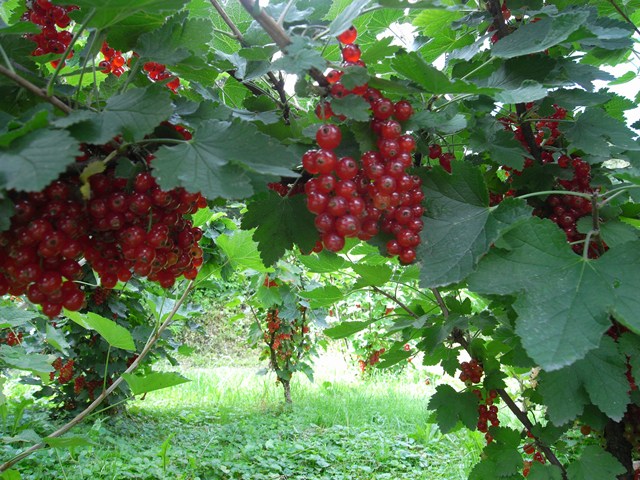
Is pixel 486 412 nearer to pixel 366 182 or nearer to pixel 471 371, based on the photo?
pixel 471 371

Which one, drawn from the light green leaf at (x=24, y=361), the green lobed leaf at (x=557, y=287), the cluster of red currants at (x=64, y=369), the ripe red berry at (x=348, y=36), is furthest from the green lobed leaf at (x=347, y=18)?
the cluster of red currants at (x=64, y=369)

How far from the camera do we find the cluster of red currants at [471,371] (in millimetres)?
1540

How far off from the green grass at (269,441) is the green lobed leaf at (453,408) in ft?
5.97

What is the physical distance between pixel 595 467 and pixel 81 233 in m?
1.22

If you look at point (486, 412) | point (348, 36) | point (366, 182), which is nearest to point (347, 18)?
point (348, 36)

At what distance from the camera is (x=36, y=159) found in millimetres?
526

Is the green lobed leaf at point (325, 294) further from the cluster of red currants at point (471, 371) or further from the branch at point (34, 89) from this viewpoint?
the branch at point (34, 89)

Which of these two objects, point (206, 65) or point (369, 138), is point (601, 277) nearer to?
point (369, 138)

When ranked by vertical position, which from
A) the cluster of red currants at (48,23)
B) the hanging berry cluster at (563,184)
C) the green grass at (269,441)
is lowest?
the green grass at (269,441)

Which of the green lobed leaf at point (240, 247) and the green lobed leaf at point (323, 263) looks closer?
the green lobed leaf at point (323, 263)

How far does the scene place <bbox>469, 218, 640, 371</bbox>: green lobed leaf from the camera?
66 centimetres

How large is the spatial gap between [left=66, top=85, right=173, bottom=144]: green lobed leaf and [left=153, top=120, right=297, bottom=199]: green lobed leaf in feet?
0.13

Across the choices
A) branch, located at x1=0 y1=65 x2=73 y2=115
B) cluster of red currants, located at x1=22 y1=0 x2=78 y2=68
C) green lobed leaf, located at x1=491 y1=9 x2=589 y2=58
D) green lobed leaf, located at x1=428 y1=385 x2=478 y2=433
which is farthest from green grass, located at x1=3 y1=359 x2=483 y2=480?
green lobed leaf, located at x1=491 y1=9 x2=589 y2=58

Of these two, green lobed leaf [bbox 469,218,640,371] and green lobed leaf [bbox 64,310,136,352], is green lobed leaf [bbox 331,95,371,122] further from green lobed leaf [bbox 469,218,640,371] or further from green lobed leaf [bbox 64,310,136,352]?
green lobed leaf [bbox 64,310,136,352]
